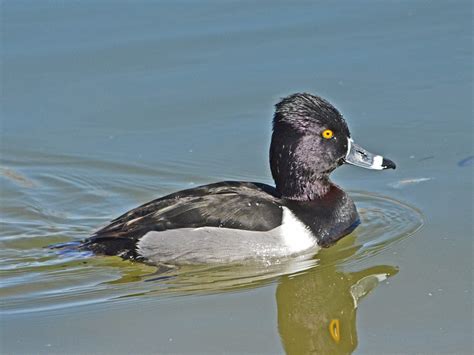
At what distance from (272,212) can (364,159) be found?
121cm

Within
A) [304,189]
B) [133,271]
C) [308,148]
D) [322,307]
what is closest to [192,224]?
[133,271]

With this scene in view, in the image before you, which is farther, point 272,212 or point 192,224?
point 272,212

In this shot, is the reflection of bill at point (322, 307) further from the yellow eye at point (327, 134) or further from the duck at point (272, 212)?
the yellow eye at point (327, 134)

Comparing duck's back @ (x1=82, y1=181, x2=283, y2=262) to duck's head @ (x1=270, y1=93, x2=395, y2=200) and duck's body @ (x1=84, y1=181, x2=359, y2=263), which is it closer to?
duck's body @ (x1=84, y1=181, x2=359, y2=263)

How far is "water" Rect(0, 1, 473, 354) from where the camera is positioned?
783cm

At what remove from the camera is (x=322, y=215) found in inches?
376

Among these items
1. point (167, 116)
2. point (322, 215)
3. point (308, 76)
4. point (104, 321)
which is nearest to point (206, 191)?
point (322, 215)

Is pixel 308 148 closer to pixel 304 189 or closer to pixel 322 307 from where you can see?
pixel 304 189

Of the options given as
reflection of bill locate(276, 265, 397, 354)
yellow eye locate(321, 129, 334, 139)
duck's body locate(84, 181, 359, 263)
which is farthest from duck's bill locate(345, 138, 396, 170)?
reflection of bill locate(276, 265, 397, 354)

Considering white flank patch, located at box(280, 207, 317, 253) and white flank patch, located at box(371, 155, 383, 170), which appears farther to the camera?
white flank patch, located at box(371, 155, 383, 170)

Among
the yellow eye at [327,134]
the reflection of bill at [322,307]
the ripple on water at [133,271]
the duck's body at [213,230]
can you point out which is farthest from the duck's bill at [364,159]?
the reflection of bill at [322,307]

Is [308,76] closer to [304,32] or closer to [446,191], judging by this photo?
[304,32]

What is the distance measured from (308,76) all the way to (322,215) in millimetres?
3206

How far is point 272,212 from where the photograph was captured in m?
9.25
